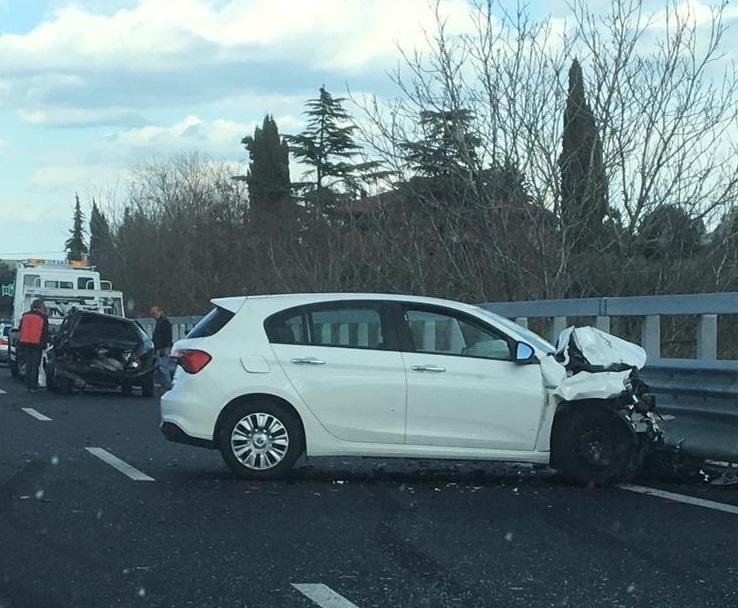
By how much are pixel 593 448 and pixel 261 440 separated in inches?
104

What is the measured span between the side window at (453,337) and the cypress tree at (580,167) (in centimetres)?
1270

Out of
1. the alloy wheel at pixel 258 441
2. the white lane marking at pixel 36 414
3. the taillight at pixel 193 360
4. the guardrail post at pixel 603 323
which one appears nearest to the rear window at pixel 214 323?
the taillight at pixel 193 360

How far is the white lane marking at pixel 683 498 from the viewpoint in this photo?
9.10 metres

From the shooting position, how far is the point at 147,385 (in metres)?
23.3

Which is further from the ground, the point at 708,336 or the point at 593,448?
the point at 708,336

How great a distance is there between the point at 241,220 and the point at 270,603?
5543 centimetres

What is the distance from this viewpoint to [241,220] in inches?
2397

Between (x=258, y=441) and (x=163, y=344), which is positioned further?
(x=163, y=344)

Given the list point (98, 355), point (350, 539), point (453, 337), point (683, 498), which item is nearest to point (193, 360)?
point (453, 337)

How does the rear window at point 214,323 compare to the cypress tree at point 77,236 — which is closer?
the rear window at point 214,323

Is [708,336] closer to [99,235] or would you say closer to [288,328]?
[288,328]

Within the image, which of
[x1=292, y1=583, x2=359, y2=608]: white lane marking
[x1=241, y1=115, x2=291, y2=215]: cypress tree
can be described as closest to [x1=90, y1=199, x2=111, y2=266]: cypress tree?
[x1=241, y1=115, x2=291, y2=215]: cypress tree

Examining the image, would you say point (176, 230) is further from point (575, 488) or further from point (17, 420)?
point (575, 488)

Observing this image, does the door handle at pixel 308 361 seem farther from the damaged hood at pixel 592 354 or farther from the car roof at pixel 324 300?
the damaged hood at pixel 592 354
